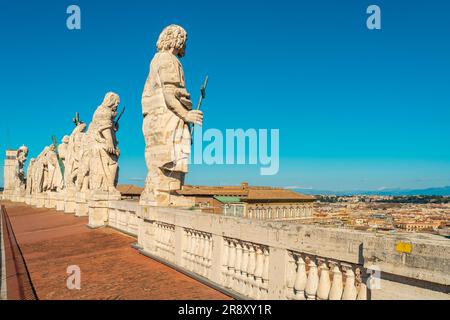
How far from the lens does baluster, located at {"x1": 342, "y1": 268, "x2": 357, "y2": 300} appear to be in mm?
3328

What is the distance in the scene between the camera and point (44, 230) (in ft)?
43.6

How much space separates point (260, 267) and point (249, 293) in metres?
0.44

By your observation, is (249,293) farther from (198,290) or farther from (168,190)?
(168,190)

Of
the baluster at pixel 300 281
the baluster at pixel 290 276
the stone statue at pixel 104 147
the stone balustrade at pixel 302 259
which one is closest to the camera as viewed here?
the stone balustrade at pixel 302 259

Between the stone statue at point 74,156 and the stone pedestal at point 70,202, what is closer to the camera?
the stone pedestal at point 70,202

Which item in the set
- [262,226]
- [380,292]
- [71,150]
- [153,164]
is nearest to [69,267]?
[153,164]

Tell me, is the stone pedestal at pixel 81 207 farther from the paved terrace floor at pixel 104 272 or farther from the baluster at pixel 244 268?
the baluster at pixel 244 268

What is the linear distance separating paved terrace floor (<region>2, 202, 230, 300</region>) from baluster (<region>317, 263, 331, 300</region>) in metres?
1.75

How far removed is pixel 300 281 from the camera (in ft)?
12.8

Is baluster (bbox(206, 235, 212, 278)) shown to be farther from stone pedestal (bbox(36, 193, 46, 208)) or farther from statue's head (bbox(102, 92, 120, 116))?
stone pedestal (bbox(36, 193, 46, 208))

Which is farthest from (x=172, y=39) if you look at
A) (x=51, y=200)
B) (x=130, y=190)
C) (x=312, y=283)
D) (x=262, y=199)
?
(x=130, y=190)

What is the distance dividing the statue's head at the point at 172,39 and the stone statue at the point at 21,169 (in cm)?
4421

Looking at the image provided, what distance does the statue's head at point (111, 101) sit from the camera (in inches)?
535

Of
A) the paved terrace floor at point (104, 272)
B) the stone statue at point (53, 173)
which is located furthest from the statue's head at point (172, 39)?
the stone statue at point (53, 173)
